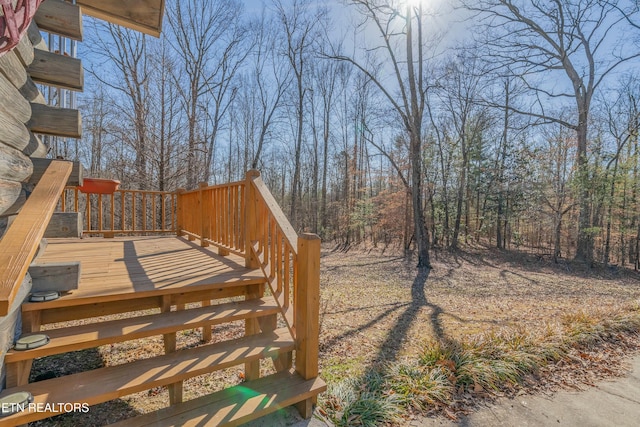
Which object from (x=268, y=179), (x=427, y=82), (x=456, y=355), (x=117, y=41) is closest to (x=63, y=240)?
(x=456, y=355)

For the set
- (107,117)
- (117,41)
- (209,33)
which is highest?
(209,33)

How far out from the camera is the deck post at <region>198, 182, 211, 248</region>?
4.14 meters

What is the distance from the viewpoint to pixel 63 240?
4.57 m

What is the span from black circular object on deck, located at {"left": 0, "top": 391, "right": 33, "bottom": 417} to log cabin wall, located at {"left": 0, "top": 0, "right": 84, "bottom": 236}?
972 mm

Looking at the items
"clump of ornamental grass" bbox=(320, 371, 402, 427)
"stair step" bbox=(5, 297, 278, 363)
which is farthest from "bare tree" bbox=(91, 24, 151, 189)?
"clump of ornamental grass" bbox=(320, 371, 402, 427)

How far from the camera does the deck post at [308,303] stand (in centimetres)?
208

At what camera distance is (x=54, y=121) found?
2.27 meters

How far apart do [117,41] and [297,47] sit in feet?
22.1

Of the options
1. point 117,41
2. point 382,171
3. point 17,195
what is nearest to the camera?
point 17,195

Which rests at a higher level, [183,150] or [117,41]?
[117,41]

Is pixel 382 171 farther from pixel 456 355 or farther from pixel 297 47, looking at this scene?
pixel 456 355

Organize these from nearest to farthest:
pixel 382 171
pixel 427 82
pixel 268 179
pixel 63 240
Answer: pixel 63 240, pixel 427 82, pixel 382 171, pixel 268 179

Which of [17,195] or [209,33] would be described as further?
[209,33]

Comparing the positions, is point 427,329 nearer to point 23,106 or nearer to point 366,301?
point 366,301
